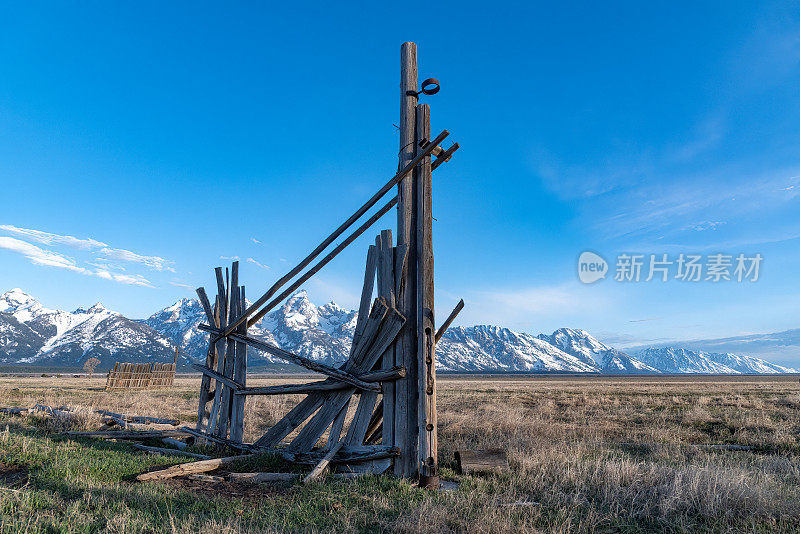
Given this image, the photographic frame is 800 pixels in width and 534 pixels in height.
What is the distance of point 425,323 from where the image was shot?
22.4 ft

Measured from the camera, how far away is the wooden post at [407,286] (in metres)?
6.61

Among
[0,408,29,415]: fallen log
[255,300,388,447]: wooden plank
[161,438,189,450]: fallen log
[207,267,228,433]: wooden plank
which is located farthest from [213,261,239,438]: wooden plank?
[0,408,29,415]: fallen log

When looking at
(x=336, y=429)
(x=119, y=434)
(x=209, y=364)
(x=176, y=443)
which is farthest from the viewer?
(x=119, y=434)

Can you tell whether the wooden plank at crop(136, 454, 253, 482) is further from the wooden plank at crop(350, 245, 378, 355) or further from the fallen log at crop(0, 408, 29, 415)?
the fallen log at crop(0, 408, 29, 415)

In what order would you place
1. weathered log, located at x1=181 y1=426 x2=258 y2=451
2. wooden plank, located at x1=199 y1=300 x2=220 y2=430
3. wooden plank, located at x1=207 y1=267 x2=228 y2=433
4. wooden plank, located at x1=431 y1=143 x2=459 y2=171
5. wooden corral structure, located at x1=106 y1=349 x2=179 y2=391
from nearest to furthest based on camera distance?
wooden plank, located at x1=431 y1=143 x2=459 y2=171, weathered log, located at x1=181 y1=426 x2=258 y2=451, wooden plank, located at x1=207 y1=267 x2=228 y2=433, wooden plank, located at x1=199 y1=300 x2=220 y2=430, wooden corral structure, located at x1=106 y1=349 x2=179 y2=391

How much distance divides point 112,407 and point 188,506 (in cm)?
1500

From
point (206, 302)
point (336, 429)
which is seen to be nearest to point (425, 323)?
point (336, 429)

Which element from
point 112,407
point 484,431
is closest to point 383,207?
point 484,431

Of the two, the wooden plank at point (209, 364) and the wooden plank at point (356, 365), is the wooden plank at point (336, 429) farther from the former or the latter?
the wooden plank at point (209, 364)

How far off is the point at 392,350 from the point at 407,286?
999 mm

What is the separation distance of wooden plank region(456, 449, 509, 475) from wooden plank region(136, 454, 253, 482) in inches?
140

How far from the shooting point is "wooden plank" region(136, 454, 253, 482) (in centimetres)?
600

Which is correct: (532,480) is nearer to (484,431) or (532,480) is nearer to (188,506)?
(188,506)

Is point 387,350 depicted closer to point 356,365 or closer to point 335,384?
point 356,365
